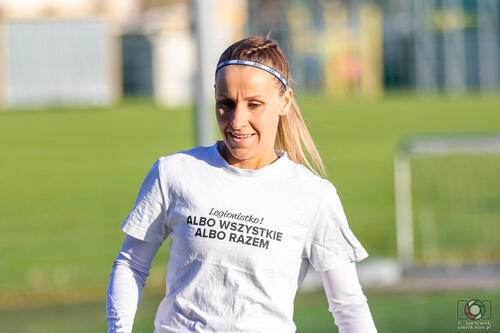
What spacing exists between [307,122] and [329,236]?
2.30 ft

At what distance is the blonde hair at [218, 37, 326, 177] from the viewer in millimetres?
2584

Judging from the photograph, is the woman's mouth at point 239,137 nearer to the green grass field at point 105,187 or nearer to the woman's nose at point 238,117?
the woman's nose at point 238,117

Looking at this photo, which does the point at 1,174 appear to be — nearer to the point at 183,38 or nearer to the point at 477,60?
the point at 183,38

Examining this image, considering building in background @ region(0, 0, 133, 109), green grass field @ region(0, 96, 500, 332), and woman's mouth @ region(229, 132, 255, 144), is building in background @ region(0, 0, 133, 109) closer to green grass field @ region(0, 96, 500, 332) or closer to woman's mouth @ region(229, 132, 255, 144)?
green grass field @ region(0, 96, 500, 332)

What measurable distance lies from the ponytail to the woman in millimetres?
117

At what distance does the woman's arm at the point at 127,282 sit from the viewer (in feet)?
8.29

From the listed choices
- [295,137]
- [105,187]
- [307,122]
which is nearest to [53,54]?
[105,187]

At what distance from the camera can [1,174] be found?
72.8ft

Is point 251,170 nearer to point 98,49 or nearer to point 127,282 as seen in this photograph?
point 127,282

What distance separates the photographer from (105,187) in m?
20.0

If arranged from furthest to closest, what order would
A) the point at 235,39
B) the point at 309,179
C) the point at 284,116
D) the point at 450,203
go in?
the point at 235,39 → the point at 450,203 → the point at 284,116 → the point at 309,179

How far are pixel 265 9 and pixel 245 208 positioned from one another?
2157 inches

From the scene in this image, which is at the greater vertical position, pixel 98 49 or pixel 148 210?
pixel 98 49

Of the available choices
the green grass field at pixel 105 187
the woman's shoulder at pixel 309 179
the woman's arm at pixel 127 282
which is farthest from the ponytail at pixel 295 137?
the green grass field at pixel 105 187
